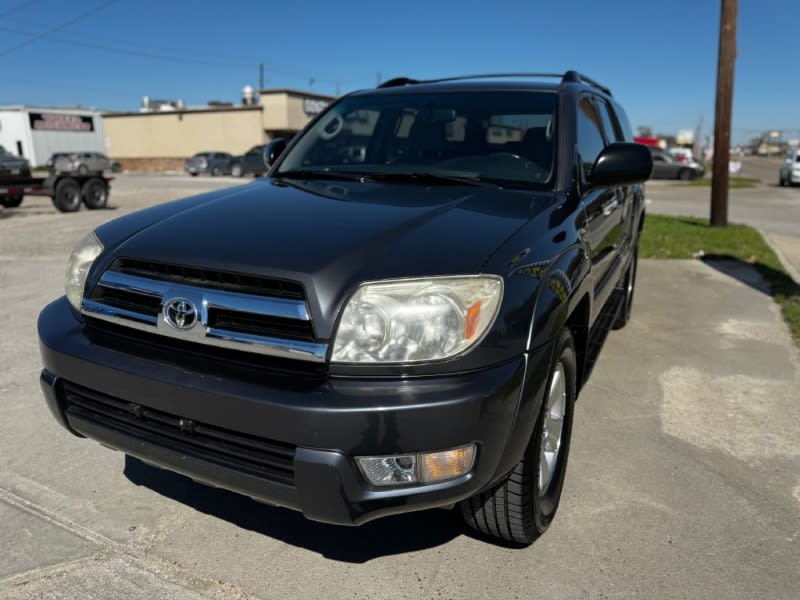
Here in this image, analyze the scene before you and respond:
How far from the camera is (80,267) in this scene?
2518 millimetres

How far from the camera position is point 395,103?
12.2 ft

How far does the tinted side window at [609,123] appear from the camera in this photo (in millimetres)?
4348

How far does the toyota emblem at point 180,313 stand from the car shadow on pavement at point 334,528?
3.44 feet

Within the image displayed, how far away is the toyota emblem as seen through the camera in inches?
81.7

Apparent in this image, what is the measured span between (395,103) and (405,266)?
1.98m

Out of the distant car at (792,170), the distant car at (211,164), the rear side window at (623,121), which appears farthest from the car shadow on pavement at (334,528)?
the distant car at (211,164)

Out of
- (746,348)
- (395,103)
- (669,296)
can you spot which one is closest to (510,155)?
(395,103)

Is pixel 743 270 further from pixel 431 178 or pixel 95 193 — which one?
pixel 95 193

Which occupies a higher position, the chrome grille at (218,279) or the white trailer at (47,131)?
the white trailer at (47,131)

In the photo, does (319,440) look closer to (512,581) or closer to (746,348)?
(512,581)

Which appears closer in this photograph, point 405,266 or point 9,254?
point 405,266

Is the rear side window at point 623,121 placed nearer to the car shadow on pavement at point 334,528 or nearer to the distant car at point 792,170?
the car shadow on pavement at point 334,528

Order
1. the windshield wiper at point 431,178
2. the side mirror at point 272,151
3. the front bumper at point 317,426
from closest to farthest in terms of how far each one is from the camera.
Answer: the front bumper at point 317,426 < the windshield wiper at point 431,178 < the side mirror at point 272,151

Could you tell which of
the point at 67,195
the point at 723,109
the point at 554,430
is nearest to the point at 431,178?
the point at 554,430
